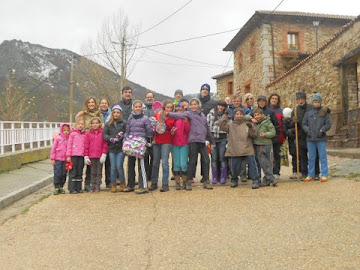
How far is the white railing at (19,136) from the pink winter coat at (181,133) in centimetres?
525

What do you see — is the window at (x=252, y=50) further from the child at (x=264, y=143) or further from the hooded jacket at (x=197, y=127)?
the hooded jacket at (x=197, y=127)

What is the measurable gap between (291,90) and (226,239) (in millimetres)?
13786

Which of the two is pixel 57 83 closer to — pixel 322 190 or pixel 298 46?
pixel 298 46

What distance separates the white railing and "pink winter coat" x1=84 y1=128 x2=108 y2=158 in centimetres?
392

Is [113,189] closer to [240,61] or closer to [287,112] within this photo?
[287,112]

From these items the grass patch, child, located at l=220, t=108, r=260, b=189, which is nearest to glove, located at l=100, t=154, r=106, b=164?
the grass patch

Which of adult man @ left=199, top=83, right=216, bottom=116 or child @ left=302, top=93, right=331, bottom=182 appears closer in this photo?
child @ left=302, top=93, right=331, bottom=182

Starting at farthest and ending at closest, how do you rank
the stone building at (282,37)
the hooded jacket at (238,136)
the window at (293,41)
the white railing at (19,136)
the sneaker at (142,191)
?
the window at (293,41), the stone building at (282,37), the white railing at (19,136), the hooded jacket at (238,136), the sneaker at (142,191)

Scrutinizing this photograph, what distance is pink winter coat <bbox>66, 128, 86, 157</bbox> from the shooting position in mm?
6309

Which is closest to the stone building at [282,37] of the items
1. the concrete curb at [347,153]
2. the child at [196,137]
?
the concrete curb at [347,153]

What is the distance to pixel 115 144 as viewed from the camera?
20.8 ft

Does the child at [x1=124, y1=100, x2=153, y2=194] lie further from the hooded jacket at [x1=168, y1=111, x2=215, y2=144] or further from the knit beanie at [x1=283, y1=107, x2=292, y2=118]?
the knit beanie at [x1=283, y1=107, x2=292, y2=118]

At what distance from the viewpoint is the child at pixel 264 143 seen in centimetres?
641

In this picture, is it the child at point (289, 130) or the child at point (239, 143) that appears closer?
the child at point (239, 143)
